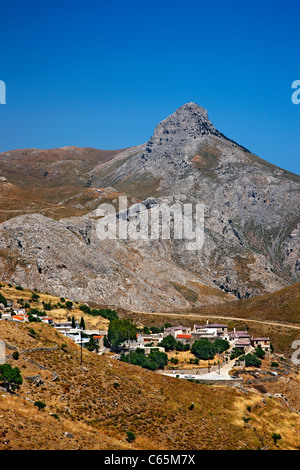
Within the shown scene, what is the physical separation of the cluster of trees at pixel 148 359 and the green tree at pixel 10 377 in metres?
36.9

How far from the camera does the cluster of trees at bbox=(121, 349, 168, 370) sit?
8612 cm

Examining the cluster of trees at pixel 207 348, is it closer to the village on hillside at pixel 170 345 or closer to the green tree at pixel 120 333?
→ the village on hillside at pixel 170 345

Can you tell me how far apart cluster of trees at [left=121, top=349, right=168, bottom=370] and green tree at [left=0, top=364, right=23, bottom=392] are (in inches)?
1452

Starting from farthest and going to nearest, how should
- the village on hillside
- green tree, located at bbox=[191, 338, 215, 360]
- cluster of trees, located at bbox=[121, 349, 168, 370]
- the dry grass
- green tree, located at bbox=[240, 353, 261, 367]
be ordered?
green tree, located at bbox=[191, 338, 215, 360]
green tree, located at bbox=[240, 353, 261, 367]
the village on hillside
cluster of trees, located at bbox=[121, 349, 168, 370]
the dry grass

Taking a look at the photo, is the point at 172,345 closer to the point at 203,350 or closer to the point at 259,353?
the point at 203,350

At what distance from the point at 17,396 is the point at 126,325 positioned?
56.2m

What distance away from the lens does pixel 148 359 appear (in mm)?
90188

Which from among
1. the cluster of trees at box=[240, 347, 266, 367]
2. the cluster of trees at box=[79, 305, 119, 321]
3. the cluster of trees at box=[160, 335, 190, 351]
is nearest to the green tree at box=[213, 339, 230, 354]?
the cluster of trees at box=[160, 335, 190, 351]

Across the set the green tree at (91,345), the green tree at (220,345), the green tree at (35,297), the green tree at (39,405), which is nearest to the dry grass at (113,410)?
the green tree at (39,405)

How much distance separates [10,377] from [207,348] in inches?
2229

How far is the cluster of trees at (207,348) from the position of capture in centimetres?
9819

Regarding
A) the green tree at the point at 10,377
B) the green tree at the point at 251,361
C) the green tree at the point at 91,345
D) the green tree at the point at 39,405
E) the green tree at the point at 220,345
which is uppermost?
the green tree at the point at 10,377

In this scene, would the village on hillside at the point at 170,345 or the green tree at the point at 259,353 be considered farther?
the green tree at the point at 259,353

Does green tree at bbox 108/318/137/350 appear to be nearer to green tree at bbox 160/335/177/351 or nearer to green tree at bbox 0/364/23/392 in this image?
green tree at bbox 160/335/177/351
